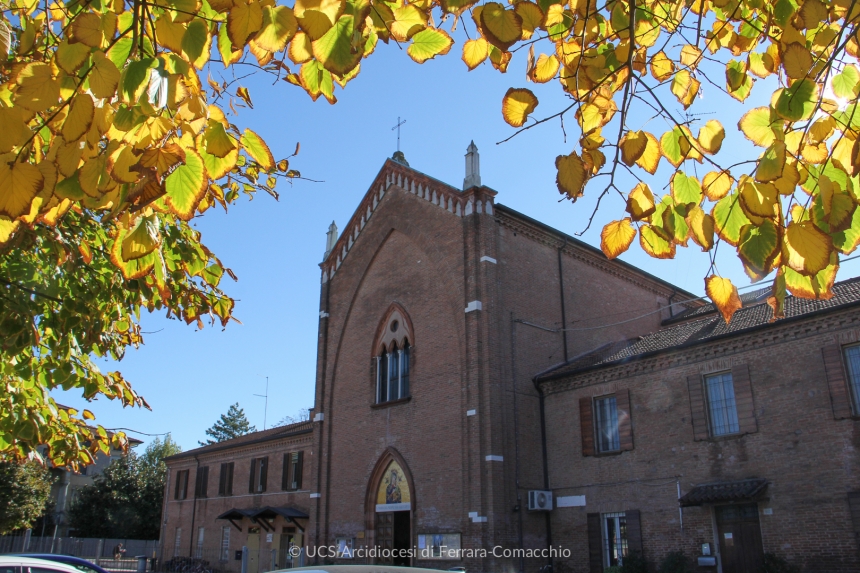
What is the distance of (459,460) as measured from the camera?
2067cm

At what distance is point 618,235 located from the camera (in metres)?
4.26

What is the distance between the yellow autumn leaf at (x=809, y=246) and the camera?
11.0 ft

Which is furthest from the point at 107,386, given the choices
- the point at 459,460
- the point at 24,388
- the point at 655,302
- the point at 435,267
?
the point at 655,302

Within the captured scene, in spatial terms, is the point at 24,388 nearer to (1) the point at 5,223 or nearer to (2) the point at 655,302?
(1) the point at 5,223

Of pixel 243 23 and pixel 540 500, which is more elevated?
pixel 243 23

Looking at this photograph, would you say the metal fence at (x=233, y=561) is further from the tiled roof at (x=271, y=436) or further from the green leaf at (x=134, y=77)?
the green leaf at (x=134, y=77)

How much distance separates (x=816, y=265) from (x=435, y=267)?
20.3m

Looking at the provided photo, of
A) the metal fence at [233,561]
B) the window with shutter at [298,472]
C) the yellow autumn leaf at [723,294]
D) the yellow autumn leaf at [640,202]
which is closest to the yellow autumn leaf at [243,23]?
the yellow autumn leaf at [640,202]

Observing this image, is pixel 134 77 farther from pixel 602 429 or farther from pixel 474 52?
pixel 602 429

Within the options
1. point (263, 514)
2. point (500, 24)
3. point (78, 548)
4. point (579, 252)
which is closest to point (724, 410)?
A: point (579, 252)

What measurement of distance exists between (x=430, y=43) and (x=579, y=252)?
22294 millimetres

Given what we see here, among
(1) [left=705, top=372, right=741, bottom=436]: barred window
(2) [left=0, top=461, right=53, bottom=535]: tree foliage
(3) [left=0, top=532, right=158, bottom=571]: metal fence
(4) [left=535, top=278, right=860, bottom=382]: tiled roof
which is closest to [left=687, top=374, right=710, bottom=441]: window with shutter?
(1) [left=705, top=372, right=741, bottom=436]: barred window

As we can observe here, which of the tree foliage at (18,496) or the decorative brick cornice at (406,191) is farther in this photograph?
the tree foliage at (18,496)

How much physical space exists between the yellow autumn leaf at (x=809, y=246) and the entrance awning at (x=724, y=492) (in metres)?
14.4
